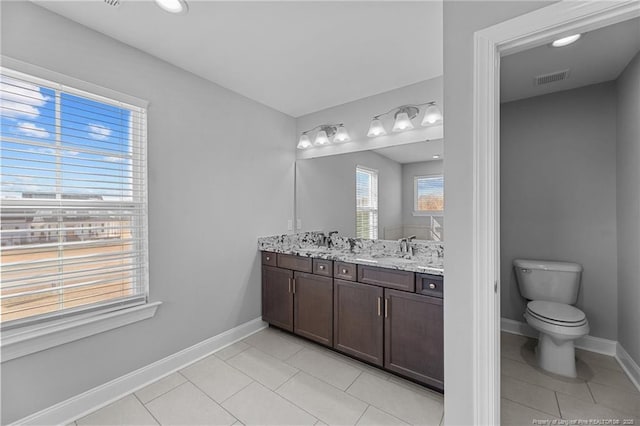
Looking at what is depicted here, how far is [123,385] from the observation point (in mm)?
1887

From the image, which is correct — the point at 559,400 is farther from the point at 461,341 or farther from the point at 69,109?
the point at 69,109

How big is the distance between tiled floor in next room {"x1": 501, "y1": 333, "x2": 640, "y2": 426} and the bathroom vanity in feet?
1.72

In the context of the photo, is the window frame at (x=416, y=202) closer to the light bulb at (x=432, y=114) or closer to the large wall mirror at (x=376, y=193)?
the large wall mirror at (x=376, y=193)

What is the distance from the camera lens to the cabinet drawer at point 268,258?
111 inches

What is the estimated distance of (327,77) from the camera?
237 cm

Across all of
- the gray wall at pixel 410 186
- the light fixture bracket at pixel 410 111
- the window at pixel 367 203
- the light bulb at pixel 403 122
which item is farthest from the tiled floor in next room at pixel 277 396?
the light fixture bracket at pixel 410 111

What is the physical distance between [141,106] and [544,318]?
3.47m

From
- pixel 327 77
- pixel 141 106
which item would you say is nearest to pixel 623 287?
pixel 327 77

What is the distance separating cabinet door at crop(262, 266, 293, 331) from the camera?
2.70 m

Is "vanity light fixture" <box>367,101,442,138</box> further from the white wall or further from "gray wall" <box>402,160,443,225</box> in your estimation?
"gray wall" <box>402,160,443,225</box>

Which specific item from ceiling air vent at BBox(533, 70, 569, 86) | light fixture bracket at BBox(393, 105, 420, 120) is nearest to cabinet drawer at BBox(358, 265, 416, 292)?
light fixture bracket at BBox(393, 105, 420, 120)

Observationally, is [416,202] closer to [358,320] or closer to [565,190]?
[358,320]

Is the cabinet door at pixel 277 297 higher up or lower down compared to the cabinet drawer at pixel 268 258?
lower down

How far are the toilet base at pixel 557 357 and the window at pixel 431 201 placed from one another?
1.14 m
